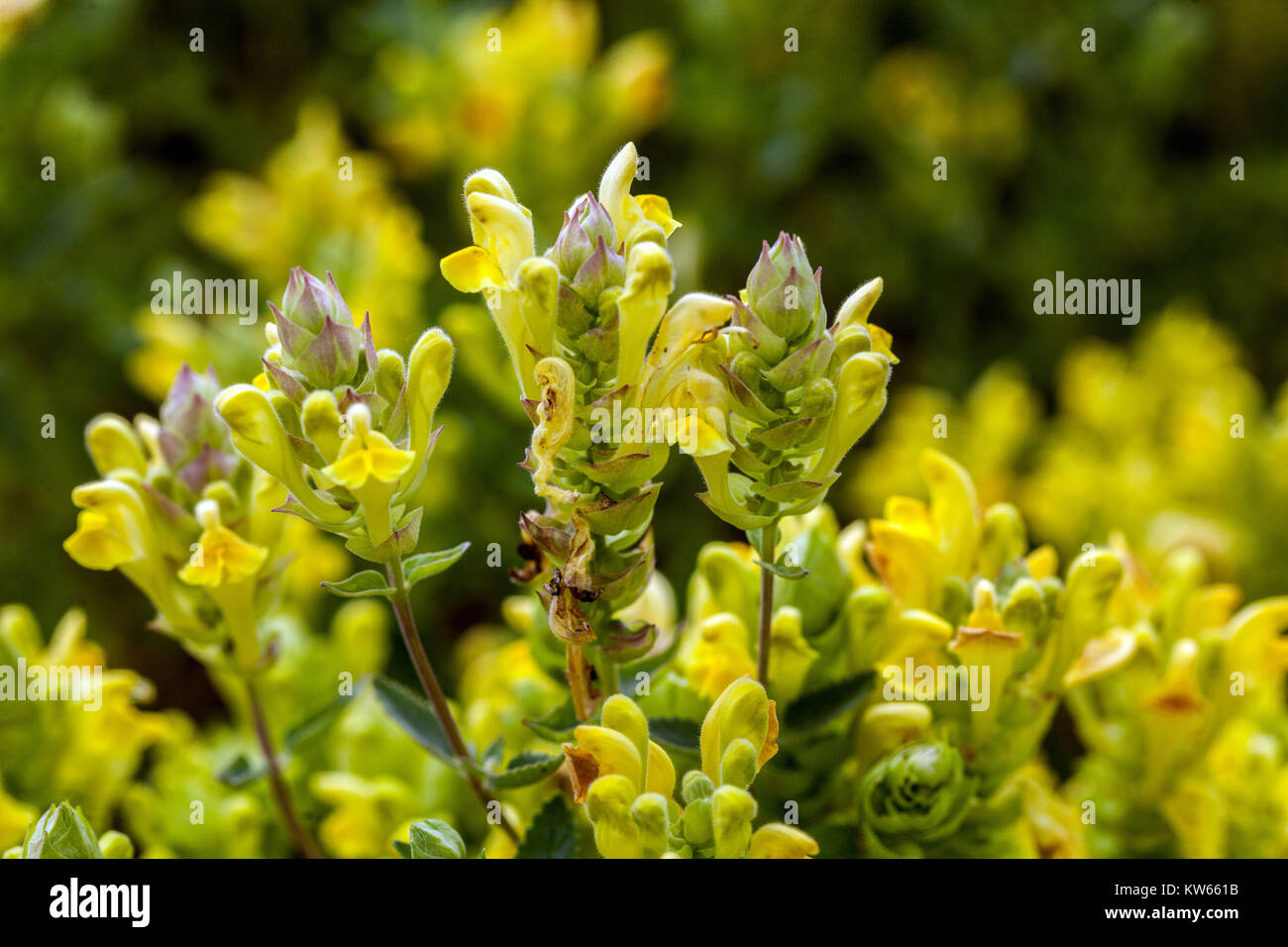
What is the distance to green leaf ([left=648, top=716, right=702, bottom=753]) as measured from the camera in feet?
2.90

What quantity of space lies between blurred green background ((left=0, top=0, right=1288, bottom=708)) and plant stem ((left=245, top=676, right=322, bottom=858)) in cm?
75

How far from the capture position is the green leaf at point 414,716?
917mm

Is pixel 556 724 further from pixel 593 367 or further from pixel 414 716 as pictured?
pixel 593 367

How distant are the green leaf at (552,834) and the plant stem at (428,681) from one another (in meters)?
0.05

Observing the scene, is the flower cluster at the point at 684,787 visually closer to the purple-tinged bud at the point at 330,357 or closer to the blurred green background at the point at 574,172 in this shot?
the purple-tinged bud at the point at 330,357

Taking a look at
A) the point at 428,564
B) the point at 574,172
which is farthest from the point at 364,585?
the point at 574,172

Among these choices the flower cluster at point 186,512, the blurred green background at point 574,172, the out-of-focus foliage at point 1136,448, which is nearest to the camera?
the flower cluster at point 186,512

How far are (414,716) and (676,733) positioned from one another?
201mm

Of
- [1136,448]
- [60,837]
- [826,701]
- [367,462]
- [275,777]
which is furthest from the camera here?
[1136,448]

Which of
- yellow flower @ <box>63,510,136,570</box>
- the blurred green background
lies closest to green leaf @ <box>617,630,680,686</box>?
yellow flower @ <box>63,510,136,570</box>

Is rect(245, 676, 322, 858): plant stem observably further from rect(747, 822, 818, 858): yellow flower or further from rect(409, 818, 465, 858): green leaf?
rect(747, 822, 818, 858): yellow flower

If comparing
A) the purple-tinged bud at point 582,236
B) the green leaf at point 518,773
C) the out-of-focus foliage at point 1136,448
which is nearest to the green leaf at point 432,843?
the green leaf at point 518,773

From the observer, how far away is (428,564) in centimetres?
82
